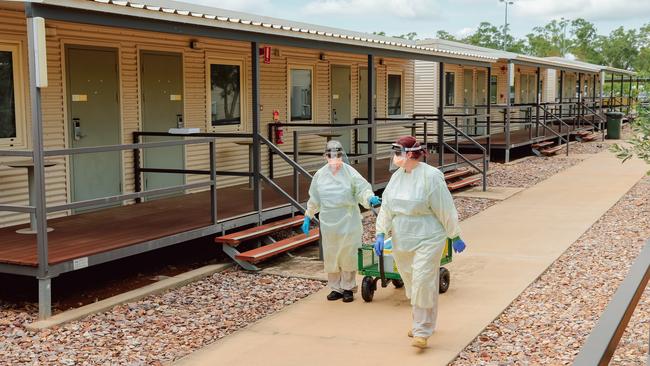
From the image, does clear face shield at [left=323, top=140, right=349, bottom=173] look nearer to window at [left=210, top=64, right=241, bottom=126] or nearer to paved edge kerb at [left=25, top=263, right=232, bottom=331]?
paved edge kerb at [left=25, top=263, right=232, bottom=331]

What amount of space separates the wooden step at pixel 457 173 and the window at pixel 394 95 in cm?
219

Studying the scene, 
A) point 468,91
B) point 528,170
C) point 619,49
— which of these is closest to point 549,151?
point 468,91

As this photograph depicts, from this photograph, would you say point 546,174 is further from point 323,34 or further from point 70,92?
point 70,92

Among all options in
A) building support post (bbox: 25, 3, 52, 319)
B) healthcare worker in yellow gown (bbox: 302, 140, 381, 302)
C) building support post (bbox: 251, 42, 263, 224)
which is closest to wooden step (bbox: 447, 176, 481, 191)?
building support post (bbox: 251, 42, 263, 224)

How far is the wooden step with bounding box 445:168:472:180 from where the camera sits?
1539 cm

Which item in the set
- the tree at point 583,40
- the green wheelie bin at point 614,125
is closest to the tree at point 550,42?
the tree at point 583,40

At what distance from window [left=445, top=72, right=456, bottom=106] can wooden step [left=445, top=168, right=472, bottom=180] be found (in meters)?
5.74

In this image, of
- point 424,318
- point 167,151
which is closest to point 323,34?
point 167,151

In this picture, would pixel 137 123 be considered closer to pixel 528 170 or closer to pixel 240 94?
pixel 240 94

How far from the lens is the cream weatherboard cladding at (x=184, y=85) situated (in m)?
8.57

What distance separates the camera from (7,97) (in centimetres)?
835

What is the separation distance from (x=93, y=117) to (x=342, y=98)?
21.6 ft

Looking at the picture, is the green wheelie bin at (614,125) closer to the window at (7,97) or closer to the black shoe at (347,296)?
the black shoe at (347,296)

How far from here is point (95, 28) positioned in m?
9.39
